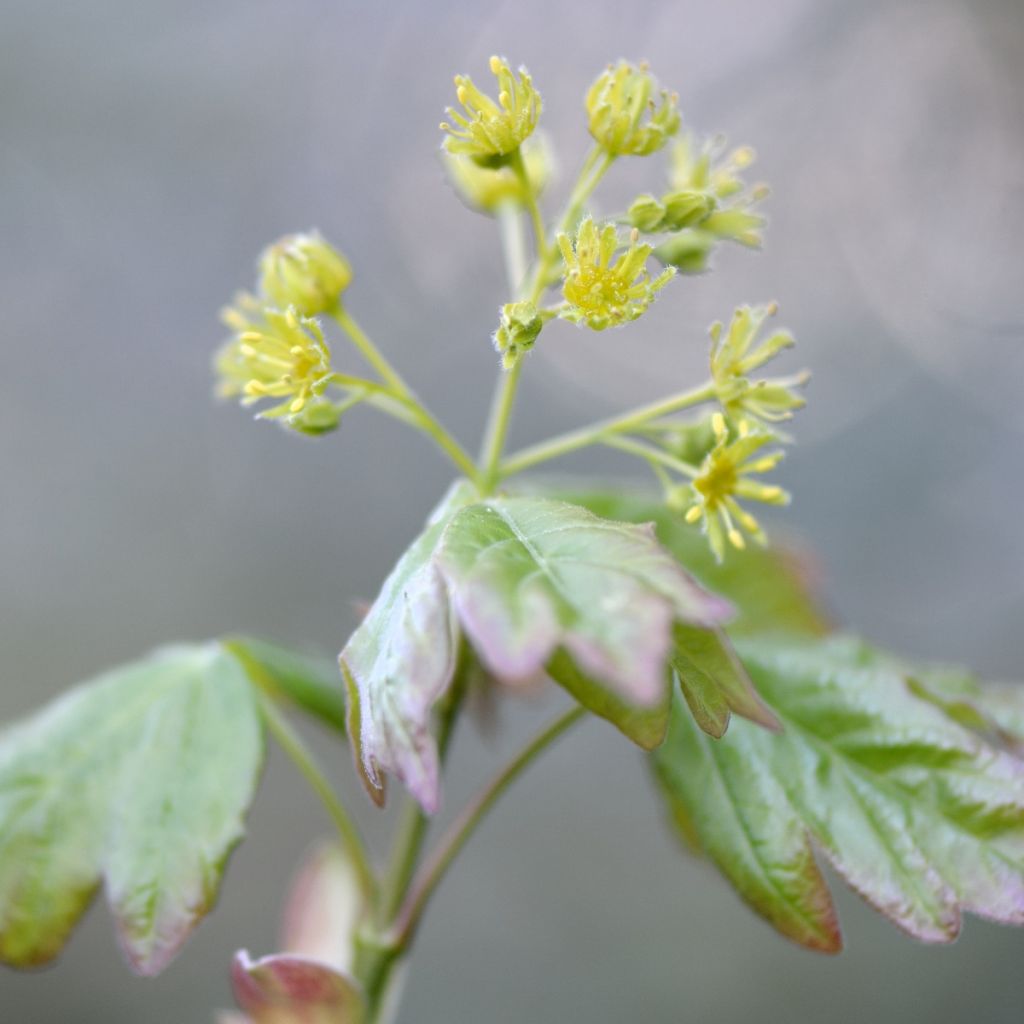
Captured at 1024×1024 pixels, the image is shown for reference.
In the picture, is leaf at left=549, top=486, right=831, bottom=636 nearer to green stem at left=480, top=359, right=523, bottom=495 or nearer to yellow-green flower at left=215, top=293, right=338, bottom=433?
green stem at left=480, top=359, right=523, bottom=495

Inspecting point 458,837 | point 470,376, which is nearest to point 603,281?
point 458,837

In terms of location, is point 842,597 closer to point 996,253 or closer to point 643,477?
point 643,477

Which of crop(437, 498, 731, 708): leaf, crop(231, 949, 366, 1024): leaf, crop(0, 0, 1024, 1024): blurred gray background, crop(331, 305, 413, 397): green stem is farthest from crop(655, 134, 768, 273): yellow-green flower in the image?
crop(0, 0, 1024, 1024): blurred gray background

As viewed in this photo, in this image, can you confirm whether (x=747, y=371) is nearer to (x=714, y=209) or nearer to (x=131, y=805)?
(x=714, y=209)

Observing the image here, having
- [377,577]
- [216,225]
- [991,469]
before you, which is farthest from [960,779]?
[216,225]

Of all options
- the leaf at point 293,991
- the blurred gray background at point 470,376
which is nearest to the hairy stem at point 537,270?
the leaf at point 293,991
